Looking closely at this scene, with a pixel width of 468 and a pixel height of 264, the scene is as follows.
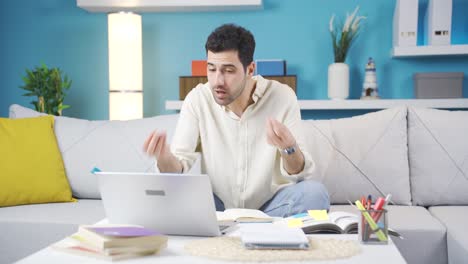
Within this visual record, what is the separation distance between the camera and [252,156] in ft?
7.11

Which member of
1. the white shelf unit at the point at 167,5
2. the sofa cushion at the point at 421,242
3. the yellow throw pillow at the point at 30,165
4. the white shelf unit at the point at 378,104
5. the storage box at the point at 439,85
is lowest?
the sofa cushion at the point at 421,242

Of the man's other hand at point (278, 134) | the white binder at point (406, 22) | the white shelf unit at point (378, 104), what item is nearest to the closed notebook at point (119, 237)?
the man's other hand at point (278, 134)

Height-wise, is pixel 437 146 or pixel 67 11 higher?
pixel 67 11

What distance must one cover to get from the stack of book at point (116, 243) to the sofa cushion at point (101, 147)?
1.43 m

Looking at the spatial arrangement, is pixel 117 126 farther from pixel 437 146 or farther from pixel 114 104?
pixel 437 146

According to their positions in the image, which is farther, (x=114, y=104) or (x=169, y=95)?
(x=169, y=95)

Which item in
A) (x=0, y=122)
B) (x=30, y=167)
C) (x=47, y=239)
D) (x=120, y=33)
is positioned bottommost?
(x=47, y=239)

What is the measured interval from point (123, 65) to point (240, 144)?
145 centimetres

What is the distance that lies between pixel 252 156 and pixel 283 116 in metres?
0.19

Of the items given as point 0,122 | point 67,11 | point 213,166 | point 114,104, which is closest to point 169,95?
point 114,104

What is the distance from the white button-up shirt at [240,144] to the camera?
7.02 feet

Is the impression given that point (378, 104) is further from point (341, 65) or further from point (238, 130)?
point (238, 130)

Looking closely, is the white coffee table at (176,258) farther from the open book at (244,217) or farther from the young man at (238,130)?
the young man at (238,130)

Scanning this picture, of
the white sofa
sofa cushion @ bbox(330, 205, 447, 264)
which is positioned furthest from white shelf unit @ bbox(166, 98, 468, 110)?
sofa cushion @ bbox(330, 205, 447, 264)
